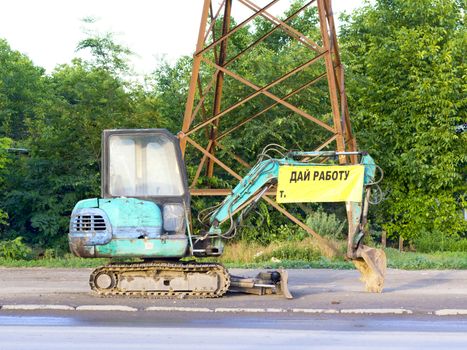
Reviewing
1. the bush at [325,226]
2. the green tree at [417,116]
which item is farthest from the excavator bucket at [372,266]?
the green tree at [417,116]

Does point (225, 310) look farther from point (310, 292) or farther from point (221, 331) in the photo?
point (310, 292)

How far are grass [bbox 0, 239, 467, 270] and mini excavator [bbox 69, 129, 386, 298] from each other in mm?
6466

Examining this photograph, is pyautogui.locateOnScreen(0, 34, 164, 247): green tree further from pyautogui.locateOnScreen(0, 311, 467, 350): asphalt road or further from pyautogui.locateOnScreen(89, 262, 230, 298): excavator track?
pyautogui.locateOnScreen(0, 311, 467, 350): asphalt road

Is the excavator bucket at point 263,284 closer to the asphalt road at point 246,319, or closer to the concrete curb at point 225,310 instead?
the asphalt road at point 246,319

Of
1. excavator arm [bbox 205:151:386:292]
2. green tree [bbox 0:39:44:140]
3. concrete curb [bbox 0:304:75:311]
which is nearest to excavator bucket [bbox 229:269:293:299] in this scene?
excavator arm [bbox 205:151:386:292]

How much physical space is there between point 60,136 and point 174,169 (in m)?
12.8

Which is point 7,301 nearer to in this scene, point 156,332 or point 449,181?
point 156,332

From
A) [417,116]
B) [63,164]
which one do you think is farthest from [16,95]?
[417,116]

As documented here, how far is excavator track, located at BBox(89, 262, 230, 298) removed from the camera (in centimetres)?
1633

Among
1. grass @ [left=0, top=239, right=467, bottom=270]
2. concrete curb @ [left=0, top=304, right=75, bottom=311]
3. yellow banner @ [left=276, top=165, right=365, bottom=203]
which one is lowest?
concrete curb @ [left=0, top=304, right=75, bottom=311]

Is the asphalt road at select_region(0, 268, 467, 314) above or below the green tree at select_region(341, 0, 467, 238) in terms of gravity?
below

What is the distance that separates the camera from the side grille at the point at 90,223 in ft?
52.3

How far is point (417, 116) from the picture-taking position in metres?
33.2

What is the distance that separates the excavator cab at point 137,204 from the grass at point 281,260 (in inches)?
282
